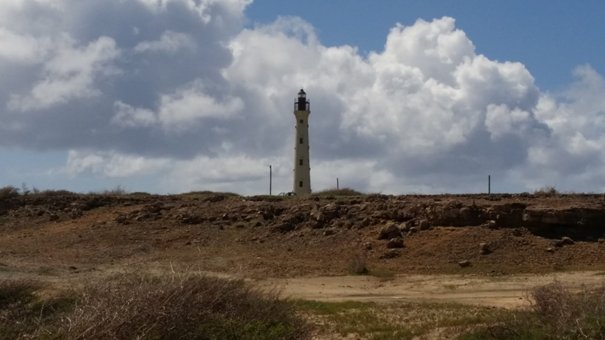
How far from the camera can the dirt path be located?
19.0 m

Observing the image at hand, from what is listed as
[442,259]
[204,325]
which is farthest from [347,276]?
[204,325]

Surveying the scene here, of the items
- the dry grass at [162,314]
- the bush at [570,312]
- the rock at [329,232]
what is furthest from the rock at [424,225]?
the dry grass at [162,314]

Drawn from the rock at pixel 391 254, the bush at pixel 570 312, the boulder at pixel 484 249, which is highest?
the boulder at pixel 484 249

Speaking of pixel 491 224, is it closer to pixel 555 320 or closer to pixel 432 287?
pixel 432 287

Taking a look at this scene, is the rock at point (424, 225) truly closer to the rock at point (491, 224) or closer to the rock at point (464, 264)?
the rock at point (491, 224)

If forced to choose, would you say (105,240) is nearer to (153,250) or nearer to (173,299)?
(153,250)

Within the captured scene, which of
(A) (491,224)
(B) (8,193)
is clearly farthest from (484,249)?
(B) (8,193)

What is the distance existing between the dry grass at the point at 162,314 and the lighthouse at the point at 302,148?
40280 millimetres

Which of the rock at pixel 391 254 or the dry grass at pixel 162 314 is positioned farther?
the rock at pixel 391 254

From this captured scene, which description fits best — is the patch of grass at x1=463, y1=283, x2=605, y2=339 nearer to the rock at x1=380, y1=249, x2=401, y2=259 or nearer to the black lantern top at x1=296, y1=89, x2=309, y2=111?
the rock at x1=380, y1=249, x2=401, y2=259

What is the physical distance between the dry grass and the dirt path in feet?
19.5

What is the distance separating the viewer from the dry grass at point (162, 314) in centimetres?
923

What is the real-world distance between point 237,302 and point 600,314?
528 centimetres

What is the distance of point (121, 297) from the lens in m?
9.63
